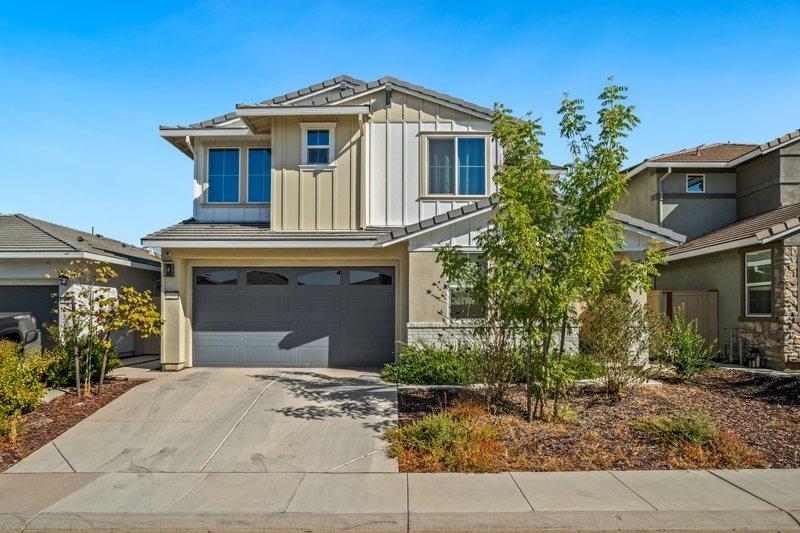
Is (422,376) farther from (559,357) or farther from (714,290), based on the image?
(714,290)

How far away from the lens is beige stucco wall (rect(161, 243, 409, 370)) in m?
12.0

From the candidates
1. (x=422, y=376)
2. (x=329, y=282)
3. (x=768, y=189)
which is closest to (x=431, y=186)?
(x=329, y=282)

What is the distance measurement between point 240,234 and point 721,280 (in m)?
12.4

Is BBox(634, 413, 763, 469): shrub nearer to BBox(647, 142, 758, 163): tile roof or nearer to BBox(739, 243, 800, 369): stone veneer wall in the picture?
BBox(739, 243, 800, 369): stone veneer wall

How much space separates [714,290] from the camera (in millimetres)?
14469

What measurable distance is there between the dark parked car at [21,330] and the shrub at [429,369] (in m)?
7.37

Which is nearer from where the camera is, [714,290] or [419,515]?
[419,515]

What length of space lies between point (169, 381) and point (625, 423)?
8.34 metres

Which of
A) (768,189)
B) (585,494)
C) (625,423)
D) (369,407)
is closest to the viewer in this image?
(585,494)

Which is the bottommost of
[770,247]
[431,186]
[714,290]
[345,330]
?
[345,330]

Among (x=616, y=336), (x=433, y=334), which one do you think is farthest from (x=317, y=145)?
(x=616, y=336)

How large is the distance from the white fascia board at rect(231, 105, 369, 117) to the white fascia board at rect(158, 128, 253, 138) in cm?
88

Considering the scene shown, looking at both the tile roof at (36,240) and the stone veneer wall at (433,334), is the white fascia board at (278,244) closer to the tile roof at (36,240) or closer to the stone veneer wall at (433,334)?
the stone veneer wall at (433,334)

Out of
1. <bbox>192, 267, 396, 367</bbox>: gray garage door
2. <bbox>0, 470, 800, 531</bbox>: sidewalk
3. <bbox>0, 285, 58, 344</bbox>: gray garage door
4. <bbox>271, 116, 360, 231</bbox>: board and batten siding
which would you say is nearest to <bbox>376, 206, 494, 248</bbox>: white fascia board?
<bbox>192, 267, 396, 367</bbox>: gray garage door
